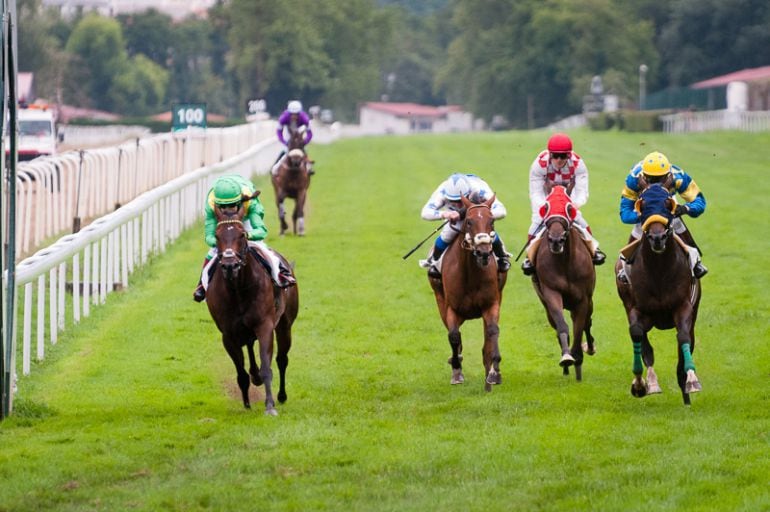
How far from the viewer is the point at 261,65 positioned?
94.8m

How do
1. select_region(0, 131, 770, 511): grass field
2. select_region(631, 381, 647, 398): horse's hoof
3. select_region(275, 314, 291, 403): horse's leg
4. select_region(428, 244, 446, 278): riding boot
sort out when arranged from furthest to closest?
select_region(428, 244, 446, 278): riding boot → select_region(275, 314, 291, 403): horse's leg → select_region(631, 381, 647, 398): horse's hoof → select_region(0, 131, 770, 511): grass field

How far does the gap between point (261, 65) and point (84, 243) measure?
8165cm

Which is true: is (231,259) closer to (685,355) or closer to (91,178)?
(685,355)

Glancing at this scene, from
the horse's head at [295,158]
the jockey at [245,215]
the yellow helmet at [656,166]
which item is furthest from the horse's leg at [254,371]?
the horse's head at [295,158]

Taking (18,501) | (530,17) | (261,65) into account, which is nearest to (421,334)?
(18,501)

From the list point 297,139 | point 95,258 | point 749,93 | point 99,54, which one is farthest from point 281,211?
point 99,54

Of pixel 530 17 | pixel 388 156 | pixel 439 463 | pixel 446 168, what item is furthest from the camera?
pixel 530 17

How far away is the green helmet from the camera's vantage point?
10281 mm

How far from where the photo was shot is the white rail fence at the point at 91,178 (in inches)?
738

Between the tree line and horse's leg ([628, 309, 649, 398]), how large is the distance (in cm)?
6992

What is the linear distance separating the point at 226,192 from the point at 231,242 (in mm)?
430

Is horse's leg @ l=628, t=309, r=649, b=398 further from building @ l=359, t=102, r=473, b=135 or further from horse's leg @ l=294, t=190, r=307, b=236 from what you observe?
building @ l=359, t=102, r=473, b=135

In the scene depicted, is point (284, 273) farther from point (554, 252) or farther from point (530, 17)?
point (530, 17)

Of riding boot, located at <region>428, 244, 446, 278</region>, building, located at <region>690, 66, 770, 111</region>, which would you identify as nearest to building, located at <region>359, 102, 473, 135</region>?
building, located at <region>690, 66, 770, 111</region>
